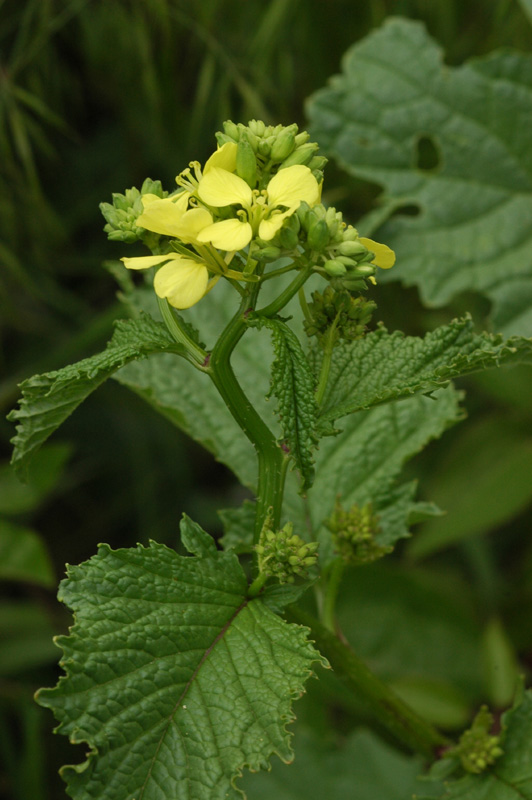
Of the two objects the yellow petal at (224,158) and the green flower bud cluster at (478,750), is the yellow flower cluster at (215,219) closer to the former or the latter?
the yellow petal at (224,158)

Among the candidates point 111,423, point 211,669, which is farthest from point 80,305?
point 211,669

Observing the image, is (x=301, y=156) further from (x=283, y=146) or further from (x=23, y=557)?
(x=23, y=557)

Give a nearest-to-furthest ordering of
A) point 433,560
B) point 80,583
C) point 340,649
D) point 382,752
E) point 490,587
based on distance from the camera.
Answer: point 80,583 < point 340,649 < point 382,752 < point 490,587 < point 433,560

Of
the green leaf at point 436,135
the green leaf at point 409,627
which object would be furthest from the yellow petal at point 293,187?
the green leaf at point 409,627

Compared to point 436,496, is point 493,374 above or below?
above

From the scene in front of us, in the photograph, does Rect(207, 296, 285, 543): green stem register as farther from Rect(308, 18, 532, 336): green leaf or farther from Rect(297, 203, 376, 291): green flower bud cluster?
Rect(308, 18, 532, 336): green leaf

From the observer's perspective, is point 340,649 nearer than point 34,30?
Yes

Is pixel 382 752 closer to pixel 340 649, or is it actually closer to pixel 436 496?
pixel 436 496
